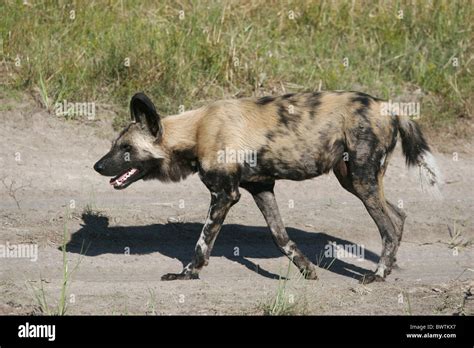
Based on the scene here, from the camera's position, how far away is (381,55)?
10555mm

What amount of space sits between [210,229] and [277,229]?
530mm

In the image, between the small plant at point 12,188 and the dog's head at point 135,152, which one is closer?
the dog's head at point 135,152

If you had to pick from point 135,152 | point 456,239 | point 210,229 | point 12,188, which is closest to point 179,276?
point 210,229

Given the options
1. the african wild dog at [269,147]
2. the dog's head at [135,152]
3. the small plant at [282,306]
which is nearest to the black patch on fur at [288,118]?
the african wild dog at [269,147]

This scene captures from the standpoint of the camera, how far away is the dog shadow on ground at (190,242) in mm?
7639

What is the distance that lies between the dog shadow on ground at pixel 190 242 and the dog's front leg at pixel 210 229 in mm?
544

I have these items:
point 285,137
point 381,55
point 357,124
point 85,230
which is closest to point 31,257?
point 85,230

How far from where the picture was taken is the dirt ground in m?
6.11

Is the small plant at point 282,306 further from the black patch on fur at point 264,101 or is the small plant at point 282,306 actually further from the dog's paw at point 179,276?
the black patch on fur at point 264,101

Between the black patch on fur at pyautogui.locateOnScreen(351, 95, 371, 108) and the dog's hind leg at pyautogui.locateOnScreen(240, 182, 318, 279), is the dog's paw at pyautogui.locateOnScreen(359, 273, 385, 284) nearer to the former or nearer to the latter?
the dog's hind leg at pyautogui.locateOnScreen(240, 182, 318, 279)

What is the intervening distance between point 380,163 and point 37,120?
3.71 meters

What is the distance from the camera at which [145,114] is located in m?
6.97

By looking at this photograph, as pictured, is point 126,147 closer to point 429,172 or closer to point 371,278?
point 371,278

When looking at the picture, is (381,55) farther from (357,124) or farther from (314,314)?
(314,314)
